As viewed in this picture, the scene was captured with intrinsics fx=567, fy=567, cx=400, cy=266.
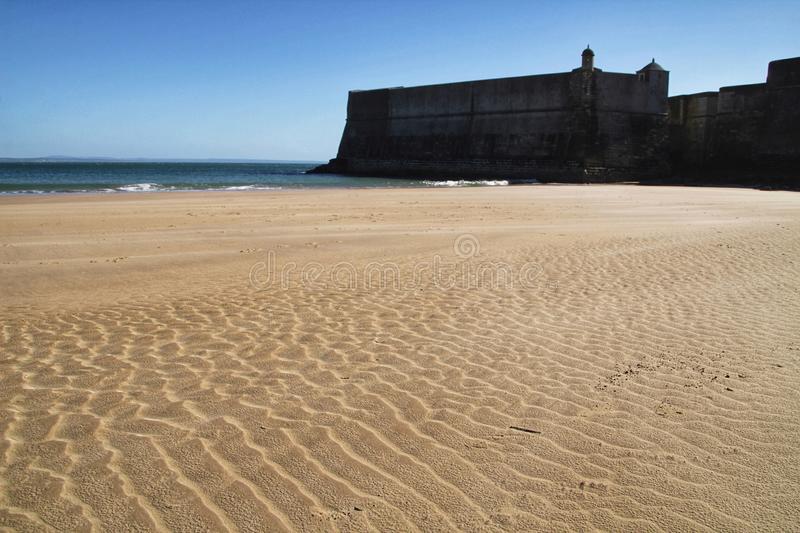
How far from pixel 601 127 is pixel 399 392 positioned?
33.3 metres

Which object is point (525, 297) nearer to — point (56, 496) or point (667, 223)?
point (56, 496)

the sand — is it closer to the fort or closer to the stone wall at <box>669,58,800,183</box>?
the stone wall at <box>669,58,800,183</box>

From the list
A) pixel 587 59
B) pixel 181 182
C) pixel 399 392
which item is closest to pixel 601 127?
pixel 587 59

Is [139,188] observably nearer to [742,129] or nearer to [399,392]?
[399,392]

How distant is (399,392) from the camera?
12.4 ft

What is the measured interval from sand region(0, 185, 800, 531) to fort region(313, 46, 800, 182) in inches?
1032

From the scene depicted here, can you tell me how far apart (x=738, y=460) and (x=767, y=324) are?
9.50ft

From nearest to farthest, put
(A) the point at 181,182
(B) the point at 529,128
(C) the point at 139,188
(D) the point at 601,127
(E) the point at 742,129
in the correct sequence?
(C) the point at 139,188 < (E) the point at 742,129 < (D) the point at 601,127 < (A) the point at 181,182 < (B) the point at 529,128

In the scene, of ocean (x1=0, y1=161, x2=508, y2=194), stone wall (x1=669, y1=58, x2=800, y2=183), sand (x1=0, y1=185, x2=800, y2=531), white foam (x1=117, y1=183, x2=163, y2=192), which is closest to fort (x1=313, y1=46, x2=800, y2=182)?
stone wall (x1=669, y1=58, x2=800, y2=183)

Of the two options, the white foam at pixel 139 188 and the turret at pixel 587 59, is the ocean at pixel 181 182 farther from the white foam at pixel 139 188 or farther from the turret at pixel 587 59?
the turret at pixel 587 59

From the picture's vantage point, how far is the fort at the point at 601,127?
98.5 ft

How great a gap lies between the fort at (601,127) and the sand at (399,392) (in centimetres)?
2620

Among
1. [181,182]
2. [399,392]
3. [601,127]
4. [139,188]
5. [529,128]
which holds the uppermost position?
[529,128]

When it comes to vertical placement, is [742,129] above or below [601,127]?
below
